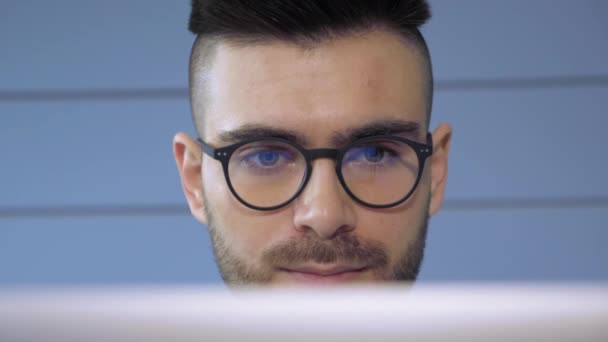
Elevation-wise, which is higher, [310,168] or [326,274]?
[310,168]

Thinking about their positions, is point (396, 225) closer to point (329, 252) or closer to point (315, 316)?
point (329, 252)

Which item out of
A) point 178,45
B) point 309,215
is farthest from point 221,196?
point 178,45

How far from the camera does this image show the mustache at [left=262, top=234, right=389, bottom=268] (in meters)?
0.88

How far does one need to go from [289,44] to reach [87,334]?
2.64ft

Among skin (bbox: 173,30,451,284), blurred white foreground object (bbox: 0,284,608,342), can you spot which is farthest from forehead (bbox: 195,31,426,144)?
blurred white foreground object (bbox: 0,284,608,342)

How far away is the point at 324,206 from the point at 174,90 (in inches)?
22.6

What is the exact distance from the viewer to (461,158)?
129 cm

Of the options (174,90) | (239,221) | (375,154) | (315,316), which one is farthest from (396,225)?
(315,316)

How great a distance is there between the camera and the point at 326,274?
903 millimetres

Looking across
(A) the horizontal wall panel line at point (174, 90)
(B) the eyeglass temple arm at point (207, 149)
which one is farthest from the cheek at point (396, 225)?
(A) the horizontal wall panel line at point (174, 90)

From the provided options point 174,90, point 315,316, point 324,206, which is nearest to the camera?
point 315,316

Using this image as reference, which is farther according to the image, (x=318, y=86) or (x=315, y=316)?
(x=318, y=86)

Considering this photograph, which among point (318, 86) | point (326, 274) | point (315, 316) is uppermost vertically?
point (318, 86)

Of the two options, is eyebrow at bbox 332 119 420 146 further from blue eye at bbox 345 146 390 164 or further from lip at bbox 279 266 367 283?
lip at bbox 279 266 367 283
